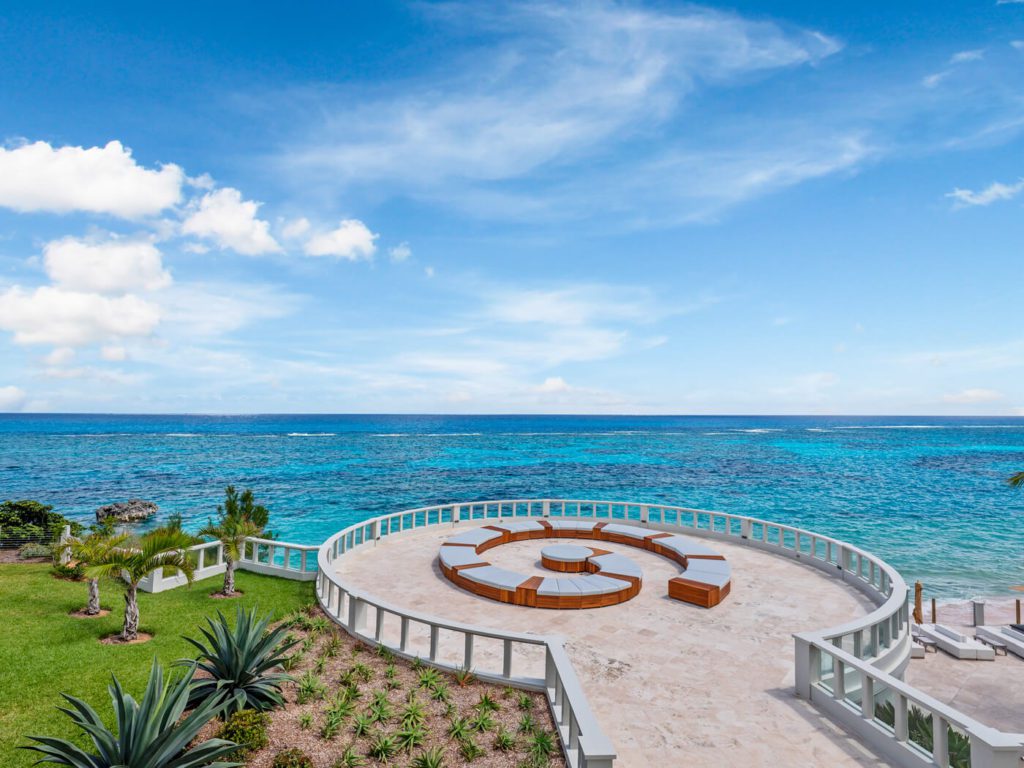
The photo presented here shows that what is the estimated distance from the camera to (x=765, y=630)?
1094 cm

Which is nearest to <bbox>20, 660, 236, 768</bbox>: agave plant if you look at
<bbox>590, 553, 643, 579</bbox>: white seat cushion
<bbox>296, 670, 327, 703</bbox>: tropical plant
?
<bbox>296, 670, 327, 703</bbox>: tropical plant

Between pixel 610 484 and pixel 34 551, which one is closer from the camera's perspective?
pixel 34 551

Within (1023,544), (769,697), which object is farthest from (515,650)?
(1023,544)

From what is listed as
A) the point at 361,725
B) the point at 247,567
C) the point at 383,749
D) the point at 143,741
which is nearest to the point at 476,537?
the point at 247,567

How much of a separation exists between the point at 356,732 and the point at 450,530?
1235cm

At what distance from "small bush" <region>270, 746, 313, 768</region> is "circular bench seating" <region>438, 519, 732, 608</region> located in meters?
6.47

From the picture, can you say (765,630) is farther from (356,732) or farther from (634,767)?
(356,732)

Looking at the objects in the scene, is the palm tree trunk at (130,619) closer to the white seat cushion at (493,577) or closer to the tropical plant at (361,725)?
the tropical plant at (361,725)

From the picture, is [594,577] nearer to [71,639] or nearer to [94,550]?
[94,550]

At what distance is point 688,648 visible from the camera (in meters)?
10.1

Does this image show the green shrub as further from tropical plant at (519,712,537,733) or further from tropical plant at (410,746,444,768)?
tropical plant at (519,712,537,733)

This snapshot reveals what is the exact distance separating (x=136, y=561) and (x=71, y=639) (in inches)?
80.1

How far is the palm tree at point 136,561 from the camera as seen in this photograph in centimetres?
1065

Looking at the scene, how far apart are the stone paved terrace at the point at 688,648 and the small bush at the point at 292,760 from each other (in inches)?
155
